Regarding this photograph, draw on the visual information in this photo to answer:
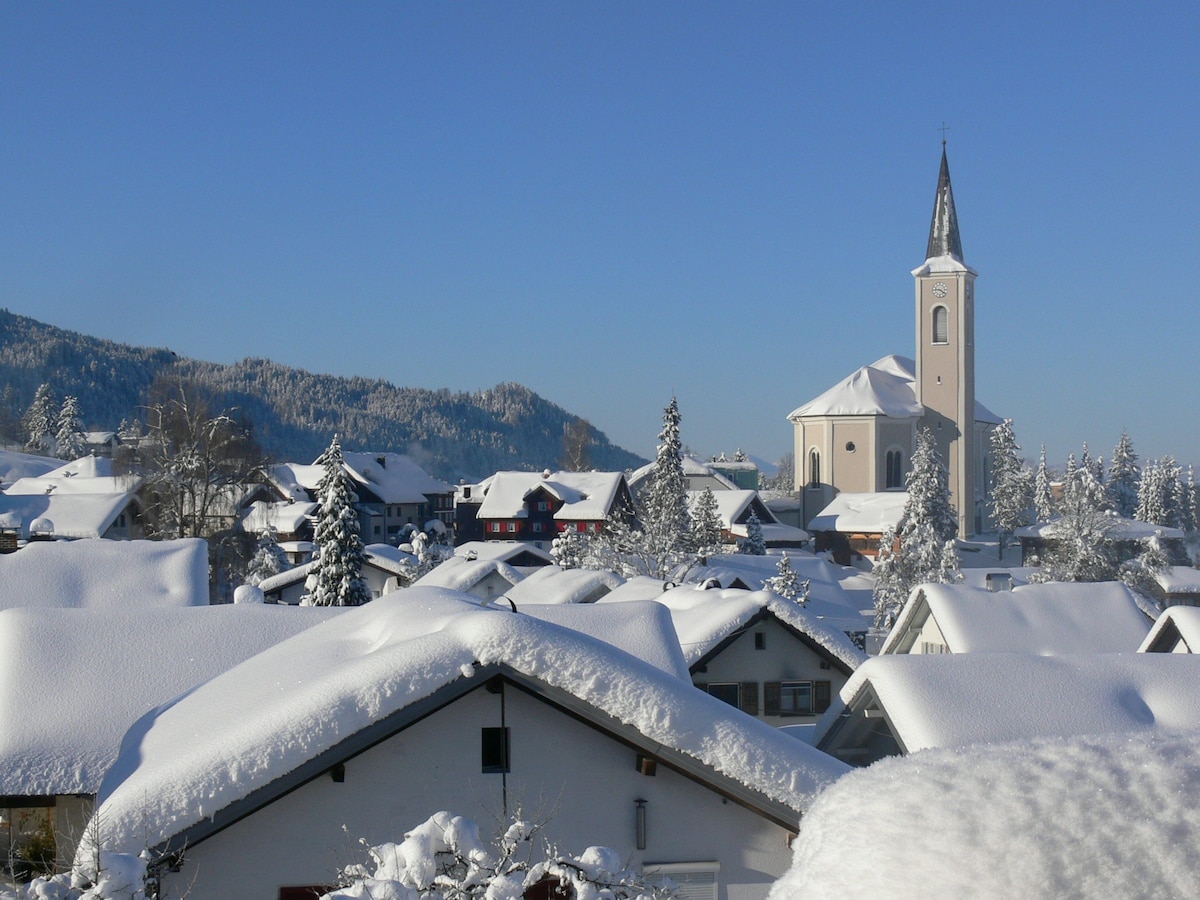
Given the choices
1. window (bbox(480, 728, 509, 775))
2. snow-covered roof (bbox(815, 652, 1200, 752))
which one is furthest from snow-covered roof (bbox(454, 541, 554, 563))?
window (bbox(480, 728, 509, 775))

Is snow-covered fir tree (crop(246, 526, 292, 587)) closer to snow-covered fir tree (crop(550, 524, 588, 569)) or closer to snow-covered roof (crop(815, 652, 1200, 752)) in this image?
Answer: snow-covered fir tree (crop(550, 524, 588, 569))

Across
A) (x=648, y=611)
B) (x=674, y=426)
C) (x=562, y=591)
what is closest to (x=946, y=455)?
(x=674, y=426)

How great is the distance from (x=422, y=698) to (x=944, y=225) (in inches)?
3297

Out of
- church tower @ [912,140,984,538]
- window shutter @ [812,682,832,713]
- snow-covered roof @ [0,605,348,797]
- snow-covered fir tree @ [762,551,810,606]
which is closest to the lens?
snow-covered roof @ [0,605,348,797]

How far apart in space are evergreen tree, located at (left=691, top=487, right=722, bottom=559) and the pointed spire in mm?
35703

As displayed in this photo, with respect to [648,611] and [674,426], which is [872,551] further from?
[648,611]

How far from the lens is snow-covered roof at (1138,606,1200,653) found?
1738cm

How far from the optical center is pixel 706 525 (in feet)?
183

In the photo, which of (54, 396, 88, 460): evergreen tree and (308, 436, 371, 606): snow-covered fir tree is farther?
(54, 396, 88, 460): evergreen tree

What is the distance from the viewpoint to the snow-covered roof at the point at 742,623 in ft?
64.8

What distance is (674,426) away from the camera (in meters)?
59.6

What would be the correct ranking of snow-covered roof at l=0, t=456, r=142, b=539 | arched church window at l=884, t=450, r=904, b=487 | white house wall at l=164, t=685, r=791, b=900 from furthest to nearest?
arched church window at l=884, t=450, r=904, b=487, snow-covered roof at l=0, t=456, r=142, b=539, white house wall at l=164, t=685, r=791, b=900

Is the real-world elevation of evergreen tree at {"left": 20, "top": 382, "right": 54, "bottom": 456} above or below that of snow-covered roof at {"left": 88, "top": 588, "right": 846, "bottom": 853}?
above

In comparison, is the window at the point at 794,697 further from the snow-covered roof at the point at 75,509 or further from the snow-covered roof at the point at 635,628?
the snow-covered roof at the point at 75,509
